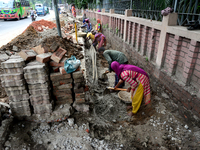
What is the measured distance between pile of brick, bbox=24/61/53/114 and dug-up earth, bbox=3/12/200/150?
411 mm

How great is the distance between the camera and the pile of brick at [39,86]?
3.03 meters

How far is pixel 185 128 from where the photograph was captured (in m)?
3.18

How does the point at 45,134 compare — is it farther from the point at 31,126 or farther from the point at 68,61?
the point at 68,61

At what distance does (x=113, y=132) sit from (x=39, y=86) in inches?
77.0

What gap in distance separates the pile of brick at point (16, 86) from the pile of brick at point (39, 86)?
11 centimetres

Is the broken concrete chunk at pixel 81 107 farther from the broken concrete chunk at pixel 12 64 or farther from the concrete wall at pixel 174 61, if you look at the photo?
the concrete wall at pixel 174 61

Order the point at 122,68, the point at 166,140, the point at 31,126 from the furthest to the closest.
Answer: the point at 122,68 → the point at 31,126 → the point at 166,140

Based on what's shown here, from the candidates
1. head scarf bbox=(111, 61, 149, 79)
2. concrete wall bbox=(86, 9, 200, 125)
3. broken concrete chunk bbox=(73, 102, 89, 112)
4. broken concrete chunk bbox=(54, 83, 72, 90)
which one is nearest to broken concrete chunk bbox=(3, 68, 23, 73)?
broken concrete chunk bbox=(54, 83, 72, 90)

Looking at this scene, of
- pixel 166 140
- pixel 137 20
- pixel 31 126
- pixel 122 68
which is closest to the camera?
pixel 166 140

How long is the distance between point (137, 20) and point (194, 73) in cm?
354

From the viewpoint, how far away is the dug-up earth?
2.90 m

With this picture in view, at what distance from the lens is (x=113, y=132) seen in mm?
3393

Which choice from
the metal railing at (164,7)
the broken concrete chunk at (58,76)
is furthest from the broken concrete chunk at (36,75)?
the metal railing at (164,7)

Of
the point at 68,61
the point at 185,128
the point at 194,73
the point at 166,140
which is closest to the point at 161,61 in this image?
the point at 194,73
